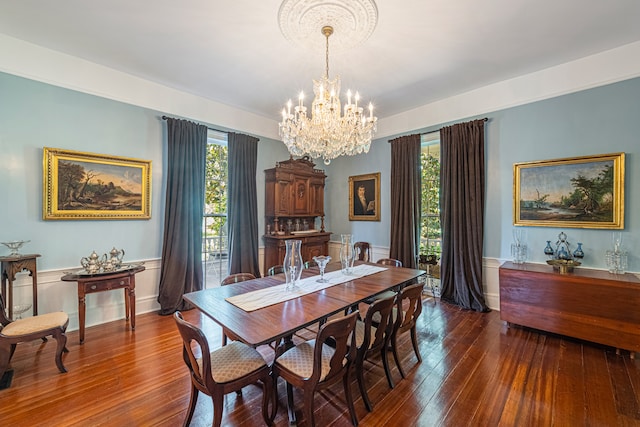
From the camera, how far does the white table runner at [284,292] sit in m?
1.95

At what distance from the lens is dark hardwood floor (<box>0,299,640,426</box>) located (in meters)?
1.80

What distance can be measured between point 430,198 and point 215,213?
382 centimetres

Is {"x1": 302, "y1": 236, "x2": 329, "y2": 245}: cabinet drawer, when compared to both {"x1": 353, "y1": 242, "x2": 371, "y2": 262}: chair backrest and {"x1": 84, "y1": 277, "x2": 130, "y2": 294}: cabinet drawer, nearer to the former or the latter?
{"x1": 353, "y1": 242, "x2": 371, "y2": 262}: chair backrest

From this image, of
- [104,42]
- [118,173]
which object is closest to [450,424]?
[118,173]

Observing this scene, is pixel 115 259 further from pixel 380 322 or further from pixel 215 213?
pixel 380 322

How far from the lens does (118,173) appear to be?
11.2 feet

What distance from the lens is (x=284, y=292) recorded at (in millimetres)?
2211

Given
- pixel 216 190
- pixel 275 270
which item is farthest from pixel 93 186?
pixel 275 270

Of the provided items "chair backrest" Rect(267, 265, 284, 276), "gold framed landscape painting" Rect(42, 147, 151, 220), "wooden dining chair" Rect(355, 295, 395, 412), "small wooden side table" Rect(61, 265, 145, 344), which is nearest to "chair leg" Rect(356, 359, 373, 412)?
"wooden dining chair" Rect(355, 295, 395, 412)

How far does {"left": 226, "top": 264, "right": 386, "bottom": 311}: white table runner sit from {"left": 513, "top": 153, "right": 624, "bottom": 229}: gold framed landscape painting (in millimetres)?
2396

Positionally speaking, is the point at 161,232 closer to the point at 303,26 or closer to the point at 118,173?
the point at 118,173

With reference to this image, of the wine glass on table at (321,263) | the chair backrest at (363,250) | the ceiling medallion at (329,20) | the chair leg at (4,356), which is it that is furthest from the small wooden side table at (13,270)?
the chair backrest at (363,250)

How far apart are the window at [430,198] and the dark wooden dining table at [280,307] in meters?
2.13

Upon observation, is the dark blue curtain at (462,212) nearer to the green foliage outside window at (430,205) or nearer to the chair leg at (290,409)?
the green foliage outside window at (430,205)
